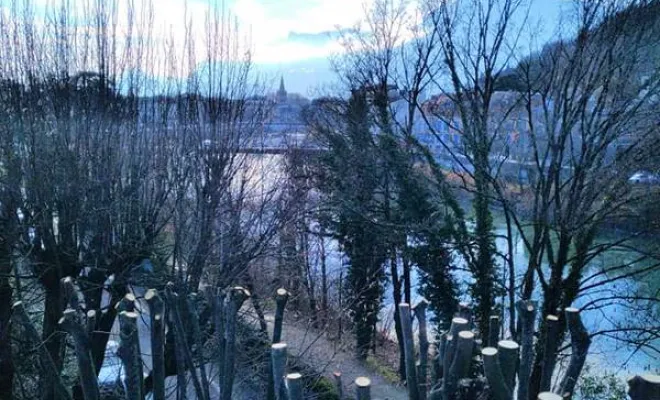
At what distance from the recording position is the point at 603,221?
6.57 metres

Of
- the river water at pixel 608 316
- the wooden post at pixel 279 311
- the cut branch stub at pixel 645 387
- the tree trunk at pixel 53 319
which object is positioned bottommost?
the river water at pixel 608 316

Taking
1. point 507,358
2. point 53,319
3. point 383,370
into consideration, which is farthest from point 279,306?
point 383,370

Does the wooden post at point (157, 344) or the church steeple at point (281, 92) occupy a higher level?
the church steeple at point (281, 92)

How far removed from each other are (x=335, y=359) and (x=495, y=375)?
22.3ft

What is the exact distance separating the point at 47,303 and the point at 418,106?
6910 millimetres

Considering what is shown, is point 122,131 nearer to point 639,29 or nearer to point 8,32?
point 8,32

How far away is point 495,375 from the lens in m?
1.23

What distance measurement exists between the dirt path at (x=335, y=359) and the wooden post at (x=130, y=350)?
15.8 feet

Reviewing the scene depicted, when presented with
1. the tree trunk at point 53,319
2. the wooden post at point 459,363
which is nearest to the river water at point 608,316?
the tree trunk at point 53,319

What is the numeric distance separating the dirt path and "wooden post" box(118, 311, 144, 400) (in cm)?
482

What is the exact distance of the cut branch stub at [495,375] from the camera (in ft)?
4.00

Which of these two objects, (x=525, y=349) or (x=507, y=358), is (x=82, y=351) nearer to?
(x=507, y=358)

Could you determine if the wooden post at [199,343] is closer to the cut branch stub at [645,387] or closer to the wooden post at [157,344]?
the wooden post at [157,344]

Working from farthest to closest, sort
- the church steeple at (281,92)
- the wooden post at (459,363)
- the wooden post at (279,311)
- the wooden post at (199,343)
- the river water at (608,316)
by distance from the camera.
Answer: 1. the church steeple at (281,92)
2. the river water at (608,316)
3. the wooden post at (199,343)
4. the wooden post at (279,311)
5. the wooden post at (459,363)
